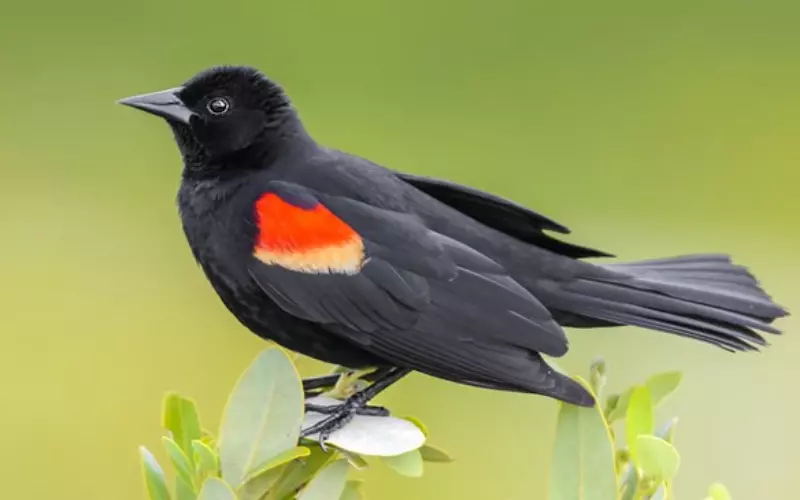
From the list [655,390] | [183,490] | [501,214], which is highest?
[501,214]

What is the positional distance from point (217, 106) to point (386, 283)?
229 mm

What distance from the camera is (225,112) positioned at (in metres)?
0.80

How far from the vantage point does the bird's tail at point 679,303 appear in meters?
0.74

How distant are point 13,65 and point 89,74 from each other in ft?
0.42

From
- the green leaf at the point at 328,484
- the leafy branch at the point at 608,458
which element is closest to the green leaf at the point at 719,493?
the leafy branch at the point at 608,458

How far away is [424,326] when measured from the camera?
71cm

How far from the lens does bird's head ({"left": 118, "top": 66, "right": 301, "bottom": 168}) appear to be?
2.60 ft

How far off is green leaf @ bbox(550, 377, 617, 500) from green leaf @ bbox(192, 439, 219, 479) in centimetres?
21

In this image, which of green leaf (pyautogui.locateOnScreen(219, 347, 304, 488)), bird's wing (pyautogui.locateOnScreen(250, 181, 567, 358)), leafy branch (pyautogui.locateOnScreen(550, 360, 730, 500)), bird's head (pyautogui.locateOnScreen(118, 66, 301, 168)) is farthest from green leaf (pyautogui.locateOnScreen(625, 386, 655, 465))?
bird's head (pyautogui.locateOnScreen(118, 66, 301, 168))

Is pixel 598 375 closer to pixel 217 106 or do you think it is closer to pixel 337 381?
pixel 337 381

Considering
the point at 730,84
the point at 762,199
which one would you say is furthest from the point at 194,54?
the point at 762,199

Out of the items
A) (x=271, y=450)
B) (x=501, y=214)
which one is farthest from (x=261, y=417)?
(x=501, y=214)

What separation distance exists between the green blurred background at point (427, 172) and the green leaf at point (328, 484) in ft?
3.18

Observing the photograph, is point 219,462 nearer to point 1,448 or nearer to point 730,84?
point 1,448
